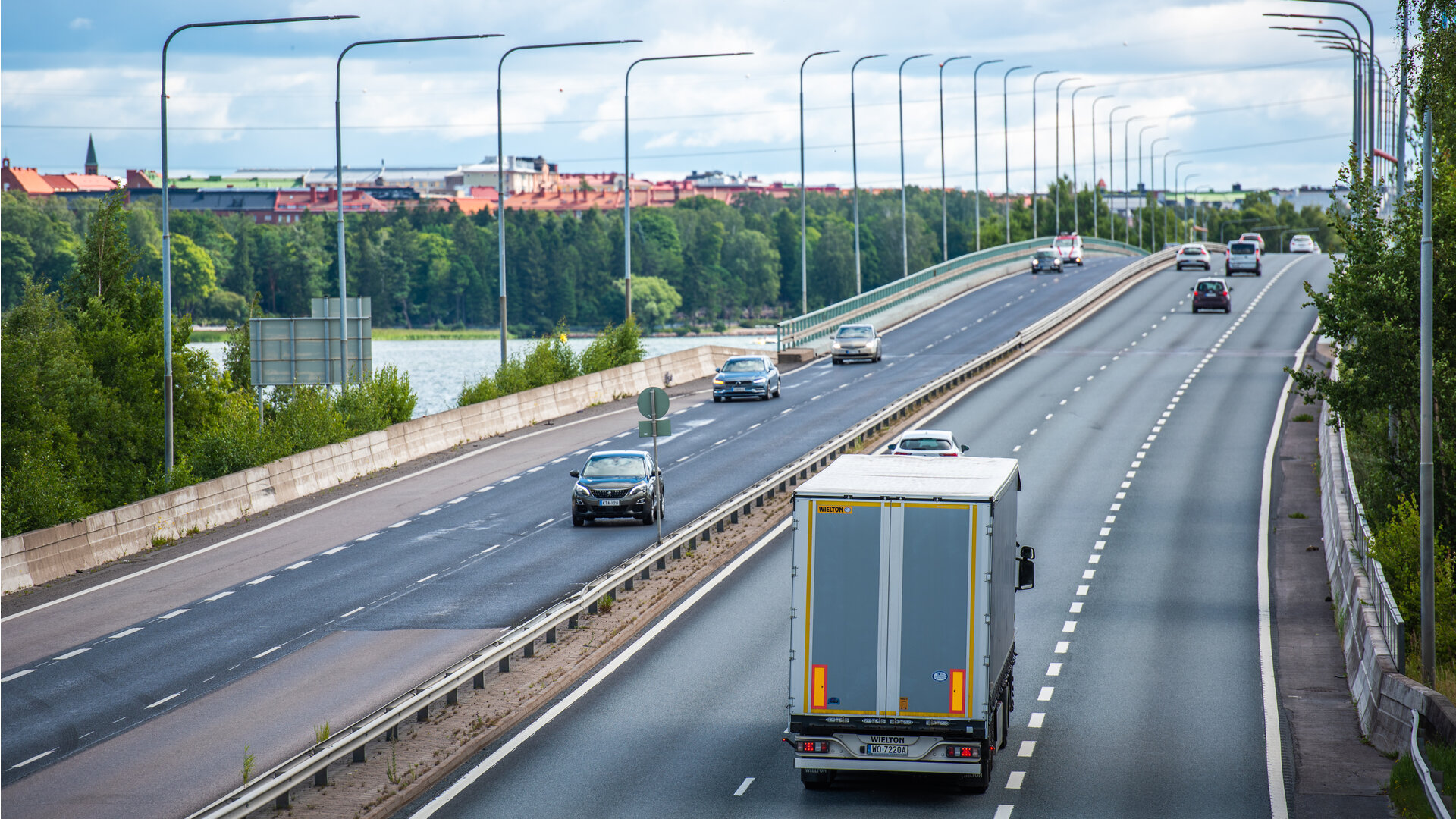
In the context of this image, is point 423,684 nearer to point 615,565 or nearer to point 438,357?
point 615,565

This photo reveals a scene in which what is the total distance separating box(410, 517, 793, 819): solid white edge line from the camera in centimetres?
1549

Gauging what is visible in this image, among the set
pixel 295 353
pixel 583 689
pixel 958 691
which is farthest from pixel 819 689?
pixel 295 353

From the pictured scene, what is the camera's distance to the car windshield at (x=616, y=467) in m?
32.0

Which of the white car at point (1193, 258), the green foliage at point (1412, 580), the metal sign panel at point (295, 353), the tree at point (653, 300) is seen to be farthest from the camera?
the tree at point (653, 300)

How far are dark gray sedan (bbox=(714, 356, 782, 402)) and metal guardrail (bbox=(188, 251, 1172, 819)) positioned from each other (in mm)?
5376

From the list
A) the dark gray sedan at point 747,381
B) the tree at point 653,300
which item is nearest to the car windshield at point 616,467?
the dark gray sedan at point 747,381

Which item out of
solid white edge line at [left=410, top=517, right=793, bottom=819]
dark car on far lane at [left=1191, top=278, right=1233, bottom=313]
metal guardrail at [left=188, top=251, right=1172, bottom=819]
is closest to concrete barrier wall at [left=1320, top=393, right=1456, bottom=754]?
solid white edge line at [left=410, top=517, right=793, bottom=819]

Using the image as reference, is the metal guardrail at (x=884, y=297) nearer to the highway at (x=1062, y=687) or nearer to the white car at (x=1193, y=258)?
the white car at (x=1193, y=258)

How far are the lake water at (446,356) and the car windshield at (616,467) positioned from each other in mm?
44937

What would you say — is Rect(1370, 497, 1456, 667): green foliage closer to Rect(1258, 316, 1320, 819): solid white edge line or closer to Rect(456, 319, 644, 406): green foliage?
Rect(1258, 316, 1320, 819): solid white edge line

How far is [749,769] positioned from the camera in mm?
16281

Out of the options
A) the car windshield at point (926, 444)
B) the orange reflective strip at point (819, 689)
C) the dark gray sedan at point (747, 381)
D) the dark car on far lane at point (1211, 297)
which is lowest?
the orange reflective strip at point (819, 689)

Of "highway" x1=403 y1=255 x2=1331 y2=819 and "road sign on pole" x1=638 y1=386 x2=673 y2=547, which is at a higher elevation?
"road sign on pole" x1=638 y1=386 x2=673 y2=547

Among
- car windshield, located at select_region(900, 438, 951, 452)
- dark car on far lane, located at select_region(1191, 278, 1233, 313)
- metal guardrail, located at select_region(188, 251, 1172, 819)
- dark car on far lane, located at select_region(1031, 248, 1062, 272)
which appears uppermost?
dark car on far lane, located at select_region(1031, 248, 1062, 272)
